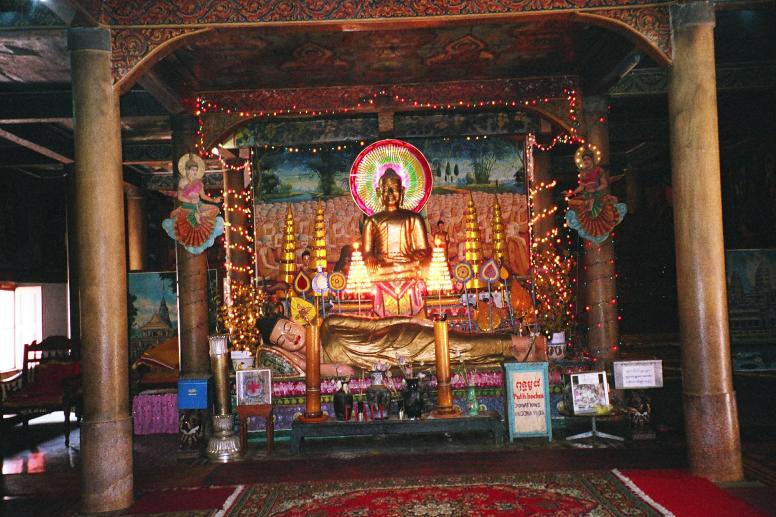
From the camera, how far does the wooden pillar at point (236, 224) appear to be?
11664 millimetres

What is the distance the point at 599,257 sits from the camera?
8672 mm

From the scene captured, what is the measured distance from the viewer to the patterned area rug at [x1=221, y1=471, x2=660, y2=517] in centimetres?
500

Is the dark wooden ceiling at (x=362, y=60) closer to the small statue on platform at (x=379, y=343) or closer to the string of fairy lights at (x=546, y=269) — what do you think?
the string of fairy lights at (x=546, y=269)

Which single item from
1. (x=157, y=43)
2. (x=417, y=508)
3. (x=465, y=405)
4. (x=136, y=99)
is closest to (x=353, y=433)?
(x=465, y=405)

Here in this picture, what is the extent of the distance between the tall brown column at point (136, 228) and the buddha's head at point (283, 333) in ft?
26.0

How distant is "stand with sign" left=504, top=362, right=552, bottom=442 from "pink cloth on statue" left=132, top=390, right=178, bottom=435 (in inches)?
165

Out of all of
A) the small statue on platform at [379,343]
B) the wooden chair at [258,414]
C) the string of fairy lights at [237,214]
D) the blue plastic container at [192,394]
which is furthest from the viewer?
the string of fairy lights at [237,214]

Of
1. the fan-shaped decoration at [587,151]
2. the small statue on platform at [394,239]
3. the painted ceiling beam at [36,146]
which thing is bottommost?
the small statue on platform at [394,239]

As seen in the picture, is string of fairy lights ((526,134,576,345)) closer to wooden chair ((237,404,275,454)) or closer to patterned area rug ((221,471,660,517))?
patterned area rug ((221,471,660,517))

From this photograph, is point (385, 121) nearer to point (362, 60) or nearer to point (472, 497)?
point (362, 60)

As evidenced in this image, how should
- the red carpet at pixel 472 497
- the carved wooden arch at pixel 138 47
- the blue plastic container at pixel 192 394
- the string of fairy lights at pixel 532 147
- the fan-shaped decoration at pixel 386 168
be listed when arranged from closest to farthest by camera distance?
the red carpet at pixel 472 497 < the carved wooden arch at pixel 138 47 < the blue plastic container at pixel 192 394 < the string of fairy lights at pixel 532 147 < the fan-shaped decoration at pixel 386 168

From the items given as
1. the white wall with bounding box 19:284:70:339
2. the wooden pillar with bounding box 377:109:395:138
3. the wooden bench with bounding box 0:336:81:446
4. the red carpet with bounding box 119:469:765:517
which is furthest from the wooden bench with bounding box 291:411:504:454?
the white wall with bounding box 19:284:70:339

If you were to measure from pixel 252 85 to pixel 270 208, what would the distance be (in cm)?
264

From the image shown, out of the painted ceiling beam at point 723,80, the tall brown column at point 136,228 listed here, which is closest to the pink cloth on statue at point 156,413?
the painted ceiling beam at point 723,80
